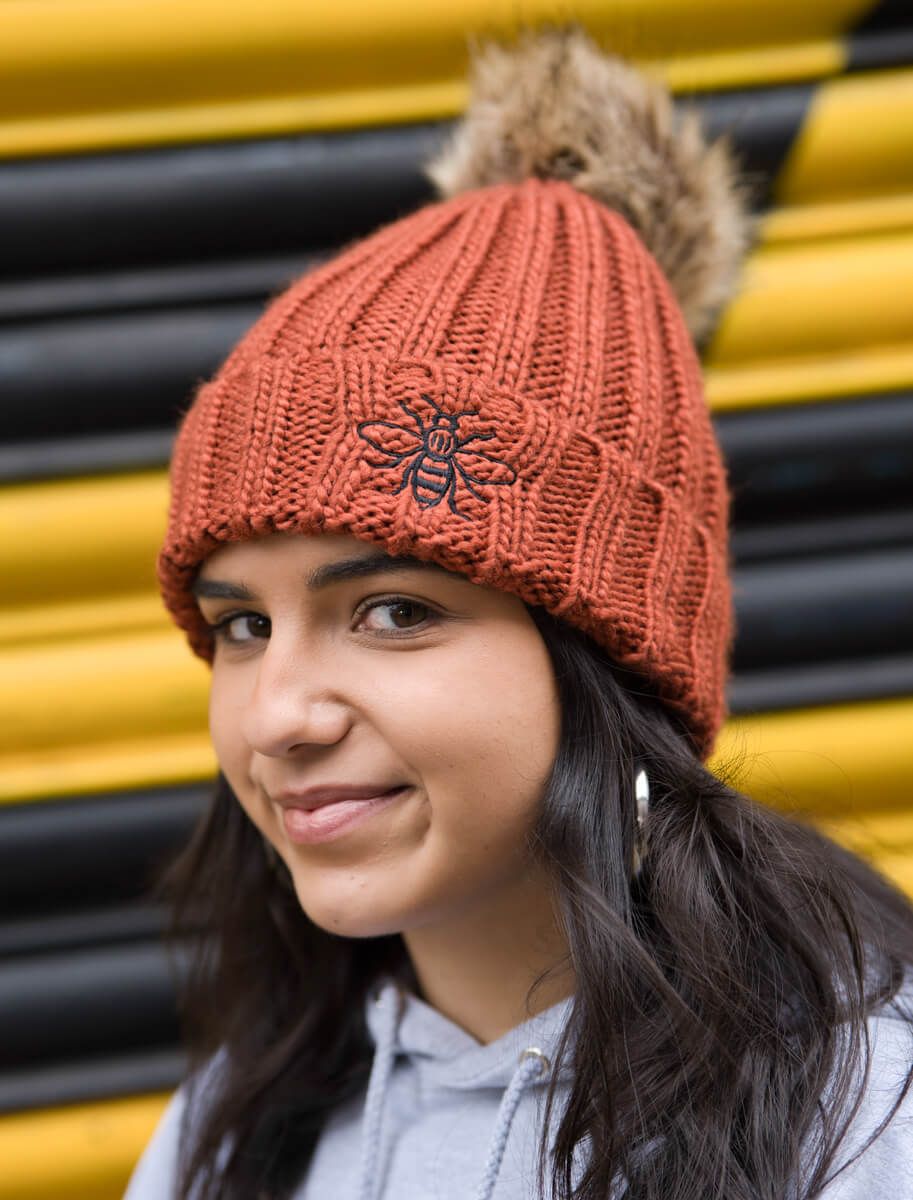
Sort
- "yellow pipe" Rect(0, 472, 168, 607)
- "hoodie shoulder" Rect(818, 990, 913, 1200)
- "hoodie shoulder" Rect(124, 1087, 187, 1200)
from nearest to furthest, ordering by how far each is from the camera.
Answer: "hoodie shoulder" Rect(818, 990, 913, 1200), "hoodie shoulder" Rect(124, 1087, 187, 1200), "yellow pipe" Rect(0, 472, 168, 607)

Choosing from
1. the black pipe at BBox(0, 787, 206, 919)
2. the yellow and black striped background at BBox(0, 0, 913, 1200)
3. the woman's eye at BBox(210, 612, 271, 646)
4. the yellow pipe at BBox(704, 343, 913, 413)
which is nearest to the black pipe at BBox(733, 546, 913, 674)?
the yellow and black striped background at BBox(0, 0, 913, 1200)

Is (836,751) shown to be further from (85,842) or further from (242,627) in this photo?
(85,842)

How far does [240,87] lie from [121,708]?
1.15m

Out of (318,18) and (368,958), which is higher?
(318,18)

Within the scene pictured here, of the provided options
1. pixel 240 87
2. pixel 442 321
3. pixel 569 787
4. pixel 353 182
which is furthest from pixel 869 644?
pixel 240 87

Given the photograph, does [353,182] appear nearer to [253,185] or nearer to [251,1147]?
[253,185]

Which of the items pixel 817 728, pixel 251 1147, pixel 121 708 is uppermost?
pixel 121 708

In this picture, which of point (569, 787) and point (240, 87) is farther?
point (240, 87)

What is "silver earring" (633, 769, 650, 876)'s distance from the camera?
1.24 metres

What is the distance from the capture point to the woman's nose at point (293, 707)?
3.81 feet

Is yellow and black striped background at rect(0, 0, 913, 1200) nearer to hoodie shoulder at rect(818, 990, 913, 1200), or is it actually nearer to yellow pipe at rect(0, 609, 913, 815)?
yellow pipe at rect(0, 609, 913, 815)

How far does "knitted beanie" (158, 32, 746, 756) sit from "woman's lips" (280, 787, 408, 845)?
0.98 feet

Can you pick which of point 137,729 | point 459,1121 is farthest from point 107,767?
point 459,1121

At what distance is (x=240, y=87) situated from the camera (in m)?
1.78
